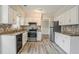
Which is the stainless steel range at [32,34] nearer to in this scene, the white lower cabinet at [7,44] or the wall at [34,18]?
the wall at [34,18]

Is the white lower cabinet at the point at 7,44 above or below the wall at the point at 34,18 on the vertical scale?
below

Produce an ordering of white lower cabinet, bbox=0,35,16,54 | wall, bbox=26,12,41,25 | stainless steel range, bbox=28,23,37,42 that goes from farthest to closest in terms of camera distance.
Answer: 1. wall, bbox=26,12,41,25
2. stainless steel range, bbox=28,23,37,42
3. white lower cabinet, bbox=0,35,16,54

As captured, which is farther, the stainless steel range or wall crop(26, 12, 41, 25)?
wall crop(26, 12, 41, 25)

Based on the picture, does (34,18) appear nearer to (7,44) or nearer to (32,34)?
(32,34)

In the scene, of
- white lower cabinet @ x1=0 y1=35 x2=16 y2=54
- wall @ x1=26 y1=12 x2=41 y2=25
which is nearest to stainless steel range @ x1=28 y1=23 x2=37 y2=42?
wall @ x1=26 y1=12 x2=41 y2=25

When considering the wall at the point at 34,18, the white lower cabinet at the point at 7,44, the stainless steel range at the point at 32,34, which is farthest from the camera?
the wall at the point at 34,18

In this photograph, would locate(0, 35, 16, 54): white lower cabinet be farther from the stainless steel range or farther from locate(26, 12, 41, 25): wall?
locate(26, 12, 41, 25): wall

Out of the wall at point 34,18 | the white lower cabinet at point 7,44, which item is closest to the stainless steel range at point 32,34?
the wall at point 34,18

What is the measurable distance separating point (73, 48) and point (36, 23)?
6.01 meters

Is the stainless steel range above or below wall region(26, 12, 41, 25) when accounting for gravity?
below

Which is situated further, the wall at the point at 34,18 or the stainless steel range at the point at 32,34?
the wall at the point at 34,18

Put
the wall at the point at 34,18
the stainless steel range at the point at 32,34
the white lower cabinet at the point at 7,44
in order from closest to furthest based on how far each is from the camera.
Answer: the white lower cabinet at the point at 7,44 < the stainless steel range at the point at 32,34 < the wall at the point at 34,18

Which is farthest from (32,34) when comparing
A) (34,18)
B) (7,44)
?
(7,44)
